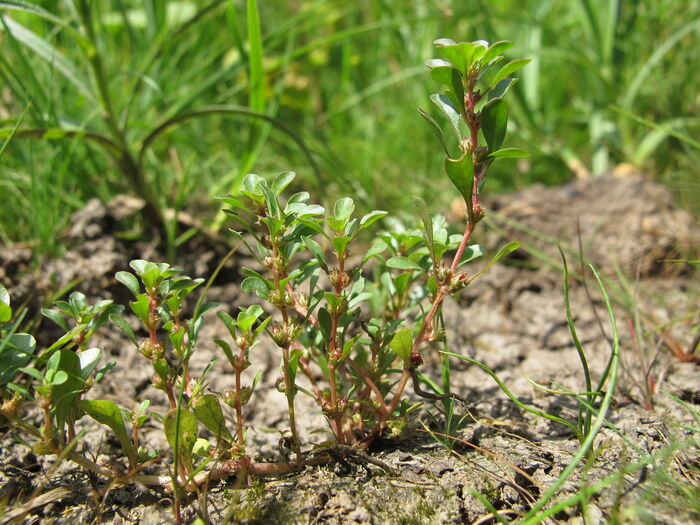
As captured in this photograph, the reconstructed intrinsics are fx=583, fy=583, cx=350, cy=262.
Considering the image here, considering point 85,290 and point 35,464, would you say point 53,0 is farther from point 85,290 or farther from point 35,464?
point 35,464

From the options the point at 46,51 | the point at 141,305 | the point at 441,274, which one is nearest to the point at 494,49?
the point at 441,274

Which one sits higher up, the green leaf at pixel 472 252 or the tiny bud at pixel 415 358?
the green leaf at pixel 472 252

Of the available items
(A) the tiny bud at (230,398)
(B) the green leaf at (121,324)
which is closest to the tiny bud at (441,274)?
(A) the tiny bud at (230,398)

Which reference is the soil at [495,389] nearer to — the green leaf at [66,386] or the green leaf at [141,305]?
the green leaf at [66,386]

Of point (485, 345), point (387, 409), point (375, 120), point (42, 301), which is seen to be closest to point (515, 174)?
point (375, 120)

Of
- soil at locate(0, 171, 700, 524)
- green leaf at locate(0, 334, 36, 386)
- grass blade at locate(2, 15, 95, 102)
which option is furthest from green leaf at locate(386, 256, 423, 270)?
grass blade at locate(2, 15, 95, 102)
